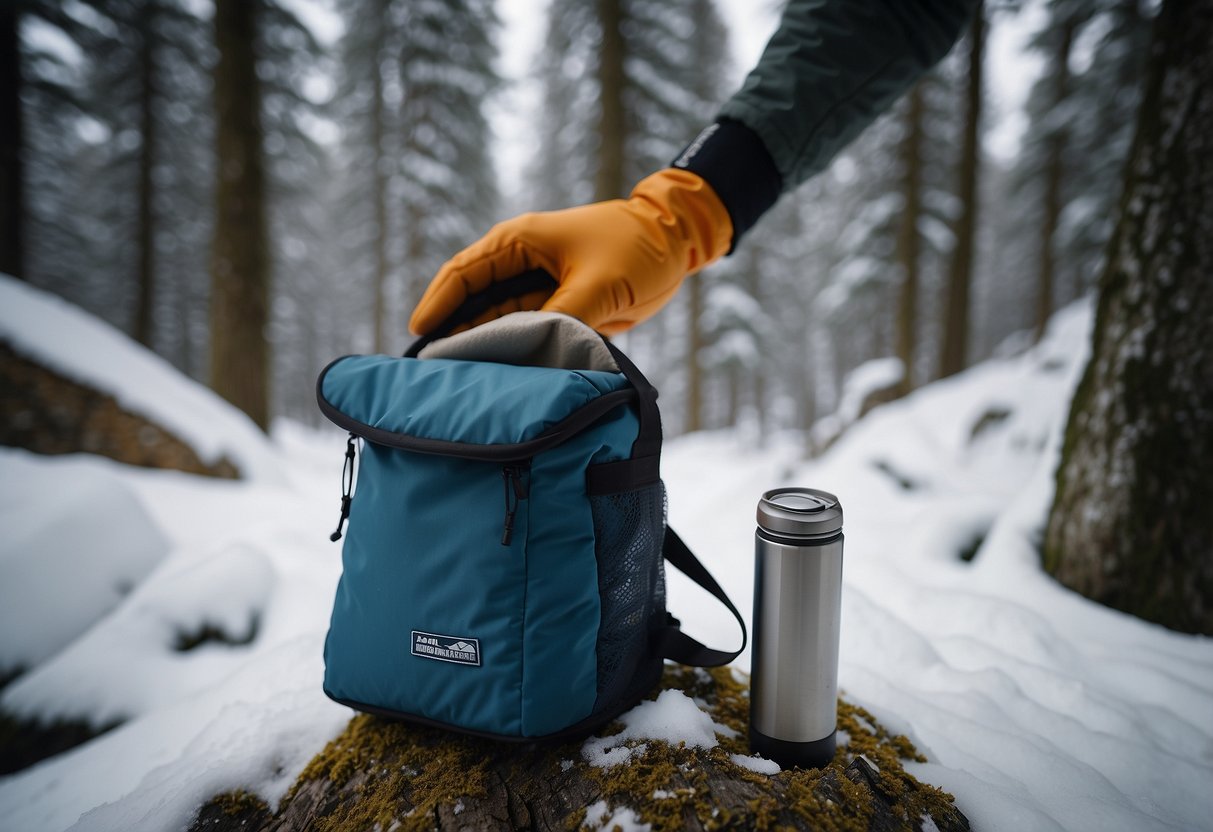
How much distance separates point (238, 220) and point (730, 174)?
623cm

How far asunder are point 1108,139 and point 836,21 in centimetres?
1334

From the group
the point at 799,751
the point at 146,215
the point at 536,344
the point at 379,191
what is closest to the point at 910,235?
the point at 536,344

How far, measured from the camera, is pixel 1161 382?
2.21 m

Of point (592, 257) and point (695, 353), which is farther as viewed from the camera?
point (695, 353)

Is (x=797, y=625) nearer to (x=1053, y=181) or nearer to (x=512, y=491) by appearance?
(x=512, y=491)

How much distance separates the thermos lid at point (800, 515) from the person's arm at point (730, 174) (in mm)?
797

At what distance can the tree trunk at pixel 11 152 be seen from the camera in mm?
A: 7785

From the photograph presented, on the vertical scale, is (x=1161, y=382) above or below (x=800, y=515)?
above

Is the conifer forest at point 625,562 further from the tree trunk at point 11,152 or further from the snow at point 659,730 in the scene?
the tree trunk at point 11,152

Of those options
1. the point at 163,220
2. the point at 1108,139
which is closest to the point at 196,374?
the point at 163,220

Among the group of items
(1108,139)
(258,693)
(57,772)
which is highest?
(1108,139)

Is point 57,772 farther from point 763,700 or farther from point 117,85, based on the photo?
point 117,85

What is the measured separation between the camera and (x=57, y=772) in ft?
5.99

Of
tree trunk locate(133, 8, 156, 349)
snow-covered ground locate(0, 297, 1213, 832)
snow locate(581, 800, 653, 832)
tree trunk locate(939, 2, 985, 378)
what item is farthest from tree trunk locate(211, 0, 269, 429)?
tree trunk locate(939, 2, 985, 378)
